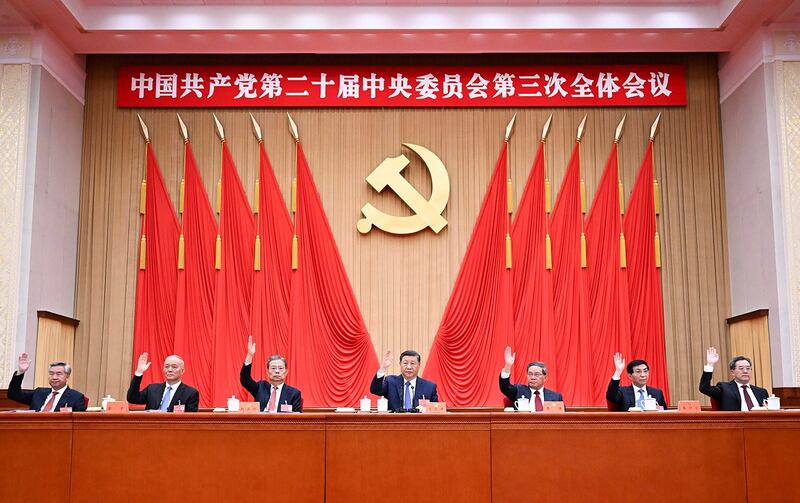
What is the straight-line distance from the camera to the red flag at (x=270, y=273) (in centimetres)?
766

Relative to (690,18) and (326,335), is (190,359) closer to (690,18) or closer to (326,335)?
(326,335)

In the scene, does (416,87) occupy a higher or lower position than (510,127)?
higher

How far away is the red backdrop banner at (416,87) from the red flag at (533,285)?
Answer: 1.99 feet

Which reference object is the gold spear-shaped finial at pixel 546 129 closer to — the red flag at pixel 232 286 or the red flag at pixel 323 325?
the red flag at pixel 323 325

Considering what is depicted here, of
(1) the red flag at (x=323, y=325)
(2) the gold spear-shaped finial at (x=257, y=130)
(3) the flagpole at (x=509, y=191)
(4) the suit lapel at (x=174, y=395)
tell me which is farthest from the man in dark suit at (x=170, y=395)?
(3) the flagpole at (x=509, y=191)

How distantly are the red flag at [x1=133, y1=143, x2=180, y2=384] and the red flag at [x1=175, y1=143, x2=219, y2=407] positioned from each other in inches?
4.4

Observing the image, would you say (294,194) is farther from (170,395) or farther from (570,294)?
(170,395)

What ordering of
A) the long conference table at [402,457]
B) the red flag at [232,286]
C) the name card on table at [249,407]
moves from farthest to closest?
the red flag at [232,286] → the name card on table at [249,407] → the long conference table at [402,457]

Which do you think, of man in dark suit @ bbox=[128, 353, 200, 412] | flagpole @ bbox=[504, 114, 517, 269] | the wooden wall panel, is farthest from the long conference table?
flagpole @ bbox=[504, 114, 517, 269]

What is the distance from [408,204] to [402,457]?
408 centimetres

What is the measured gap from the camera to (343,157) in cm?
802

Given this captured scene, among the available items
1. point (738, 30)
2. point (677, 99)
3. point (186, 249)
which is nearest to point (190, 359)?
point (186, 249)

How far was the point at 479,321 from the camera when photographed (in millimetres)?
7711

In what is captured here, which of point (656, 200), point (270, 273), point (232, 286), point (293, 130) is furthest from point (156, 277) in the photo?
point (656, 200)
